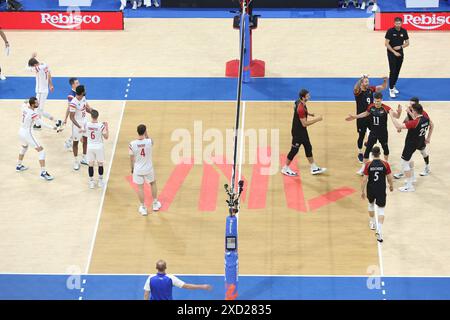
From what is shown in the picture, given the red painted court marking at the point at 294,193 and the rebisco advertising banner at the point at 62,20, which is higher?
the rebisco advertising banner at the point at 62,20

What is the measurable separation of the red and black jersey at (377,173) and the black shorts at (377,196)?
0.05 m

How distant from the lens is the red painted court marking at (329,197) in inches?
845

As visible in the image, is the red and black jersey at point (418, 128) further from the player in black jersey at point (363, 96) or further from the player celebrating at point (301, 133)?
the player celebrating at point (301, 133)

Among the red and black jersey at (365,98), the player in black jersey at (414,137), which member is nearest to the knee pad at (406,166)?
the player in black jersey at (414,137)

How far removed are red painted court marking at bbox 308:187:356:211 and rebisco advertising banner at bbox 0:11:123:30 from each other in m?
10.3

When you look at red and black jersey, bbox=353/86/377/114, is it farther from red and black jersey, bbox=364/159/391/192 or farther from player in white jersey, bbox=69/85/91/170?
player in white jersey, bbox=69/85/91/170

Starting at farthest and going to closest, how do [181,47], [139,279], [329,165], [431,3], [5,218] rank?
[431,3], [181,47], [329,165], [5,218], [139,279]

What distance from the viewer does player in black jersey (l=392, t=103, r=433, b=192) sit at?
21062 mm

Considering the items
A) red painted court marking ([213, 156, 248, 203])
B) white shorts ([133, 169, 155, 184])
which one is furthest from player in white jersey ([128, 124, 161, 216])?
red painted court marking ([213, 156, 248, 203])

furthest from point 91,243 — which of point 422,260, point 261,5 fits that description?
point 261,5

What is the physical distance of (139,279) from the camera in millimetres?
19359

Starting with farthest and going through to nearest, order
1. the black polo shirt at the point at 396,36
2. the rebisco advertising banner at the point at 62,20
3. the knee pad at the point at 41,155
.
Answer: the rebisco advertising banner at the point at 62,20
the black polo shirt at the point at 396,36
the knee pad at the point at 41,155
